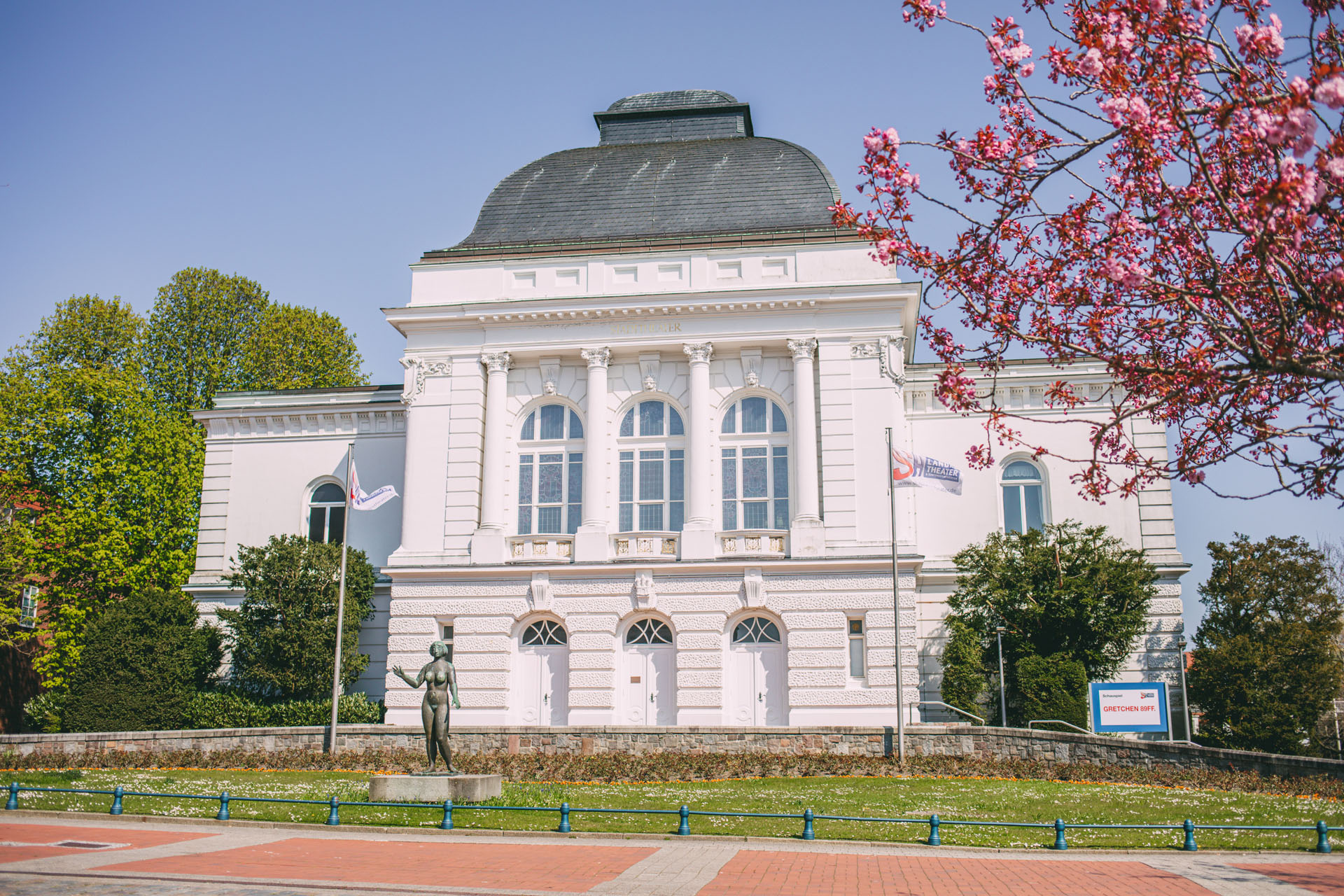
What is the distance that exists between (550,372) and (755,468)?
750cm

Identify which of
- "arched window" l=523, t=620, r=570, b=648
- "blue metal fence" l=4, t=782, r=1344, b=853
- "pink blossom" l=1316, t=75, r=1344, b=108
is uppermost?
"pink blossom" l=1316, t=75, r=1344, b=108

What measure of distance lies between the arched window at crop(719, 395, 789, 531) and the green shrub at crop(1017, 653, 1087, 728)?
8.31 metres

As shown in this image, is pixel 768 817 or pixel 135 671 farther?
pixel 135 671

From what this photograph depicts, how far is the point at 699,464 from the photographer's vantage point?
113 feet

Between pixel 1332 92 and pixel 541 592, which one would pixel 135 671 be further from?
pixel 1332 92

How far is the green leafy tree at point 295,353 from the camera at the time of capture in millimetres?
47688

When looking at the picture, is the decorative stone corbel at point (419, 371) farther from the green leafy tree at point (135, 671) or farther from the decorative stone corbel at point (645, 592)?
the green leafy tree at point (135, 671)

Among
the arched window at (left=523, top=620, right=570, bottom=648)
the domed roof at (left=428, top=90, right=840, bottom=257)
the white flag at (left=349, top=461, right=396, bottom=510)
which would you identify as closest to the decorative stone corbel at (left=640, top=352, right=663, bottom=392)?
the domed roof at (left=428, top=90, right=840, bottom=257)

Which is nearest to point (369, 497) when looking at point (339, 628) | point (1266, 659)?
point (339, 628)

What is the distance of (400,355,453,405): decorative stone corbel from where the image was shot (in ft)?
120

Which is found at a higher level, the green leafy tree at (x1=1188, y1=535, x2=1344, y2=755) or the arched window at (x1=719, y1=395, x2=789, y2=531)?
the arched window at (x1=719, y1=395, x2=789, y2=531)

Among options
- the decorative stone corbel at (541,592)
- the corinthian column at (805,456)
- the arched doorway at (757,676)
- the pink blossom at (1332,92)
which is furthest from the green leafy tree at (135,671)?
the pink blossom at (1332,92)

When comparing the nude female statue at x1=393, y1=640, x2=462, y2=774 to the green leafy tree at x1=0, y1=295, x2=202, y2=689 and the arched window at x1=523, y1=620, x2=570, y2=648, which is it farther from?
the green leafy tree at x1=0, y1=295, x2=202, y2=689

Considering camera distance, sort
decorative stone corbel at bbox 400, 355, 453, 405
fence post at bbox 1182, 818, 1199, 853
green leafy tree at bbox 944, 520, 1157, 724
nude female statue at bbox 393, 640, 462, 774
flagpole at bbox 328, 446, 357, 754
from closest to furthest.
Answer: fence post at bbox 1182, 818, 1199, 853, nude female statue at bbox 393, 640, 462, 774, flagpole at bbox 328, 446, 357, 754, green leafy tree at bbox 944, 520, 1157, 724, decorative stone corbel at bbox 400, 355, 453, 405
